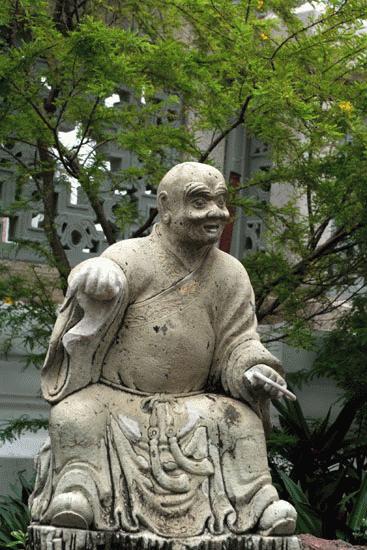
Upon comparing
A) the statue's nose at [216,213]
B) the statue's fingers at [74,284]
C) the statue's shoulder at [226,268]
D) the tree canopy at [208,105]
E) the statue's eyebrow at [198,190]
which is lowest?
the statue's fingers at [74,284]

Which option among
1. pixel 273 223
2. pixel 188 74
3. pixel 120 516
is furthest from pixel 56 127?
pixel 120 516

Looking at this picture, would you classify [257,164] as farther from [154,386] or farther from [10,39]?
[154,386]

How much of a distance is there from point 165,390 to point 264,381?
1.69 feet

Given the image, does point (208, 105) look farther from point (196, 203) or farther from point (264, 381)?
→ point (264, 381)

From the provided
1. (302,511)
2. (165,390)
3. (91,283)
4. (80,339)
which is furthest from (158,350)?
(302,511)

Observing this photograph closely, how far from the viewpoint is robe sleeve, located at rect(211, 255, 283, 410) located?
625cm

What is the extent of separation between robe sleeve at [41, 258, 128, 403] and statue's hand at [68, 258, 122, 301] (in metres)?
0.02

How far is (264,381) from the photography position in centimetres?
610

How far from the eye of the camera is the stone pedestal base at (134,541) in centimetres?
577

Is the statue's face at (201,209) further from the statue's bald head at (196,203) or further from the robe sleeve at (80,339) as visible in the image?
the robe sleeve at (80,339)

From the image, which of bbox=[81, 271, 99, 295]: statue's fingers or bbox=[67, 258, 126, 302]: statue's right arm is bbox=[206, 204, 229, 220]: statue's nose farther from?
bbox=[81, 271, 99, 295]: statue's fingers

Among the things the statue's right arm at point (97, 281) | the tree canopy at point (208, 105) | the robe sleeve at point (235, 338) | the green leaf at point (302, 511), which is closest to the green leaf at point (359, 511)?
the green leaf at point (302, 511)

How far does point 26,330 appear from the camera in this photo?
949 cm

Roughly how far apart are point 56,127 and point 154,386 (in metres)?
2.78
